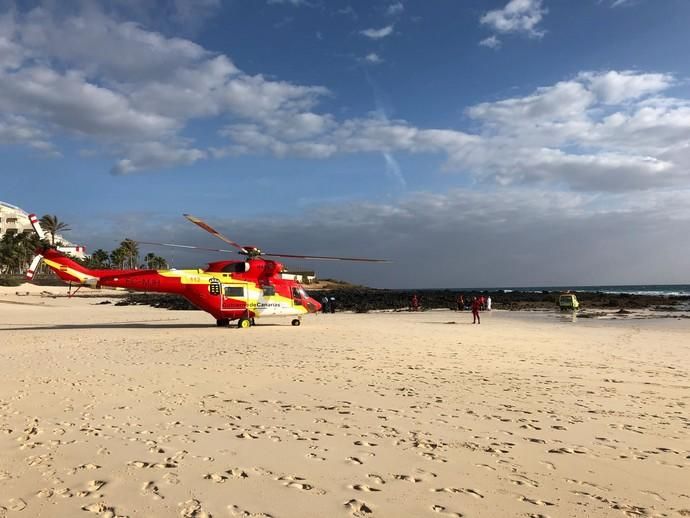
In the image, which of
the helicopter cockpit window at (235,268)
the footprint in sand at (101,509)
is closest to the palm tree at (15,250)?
the helicopter cockpit window at (235,268)

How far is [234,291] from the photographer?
2398 cm

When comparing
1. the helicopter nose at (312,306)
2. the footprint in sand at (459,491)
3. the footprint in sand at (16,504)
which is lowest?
the footprint in sand at (459,491)

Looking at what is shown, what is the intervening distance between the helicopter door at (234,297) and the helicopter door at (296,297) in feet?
9.29

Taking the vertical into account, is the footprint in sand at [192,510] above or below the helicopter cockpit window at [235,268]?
below

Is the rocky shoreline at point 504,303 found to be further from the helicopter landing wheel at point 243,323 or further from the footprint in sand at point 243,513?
the footprint in sand at point 243,513

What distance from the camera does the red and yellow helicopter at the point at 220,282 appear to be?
74.6 feet

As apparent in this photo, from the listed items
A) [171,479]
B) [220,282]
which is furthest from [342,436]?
[220,282]

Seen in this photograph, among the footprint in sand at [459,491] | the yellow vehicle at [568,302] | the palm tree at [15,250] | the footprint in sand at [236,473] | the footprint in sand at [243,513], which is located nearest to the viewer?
the footprint in sand at [243,513]

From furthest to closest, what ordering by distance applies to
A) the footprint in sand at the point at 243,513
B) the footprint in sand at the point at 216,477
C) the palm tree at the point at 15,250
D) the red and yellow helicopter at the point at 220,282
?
the palm tree at the point at 15,250 < the red and yellow helicopter at the point at 220,282 < the footprint in sand at the point at 216,477 < the footprint in sand at the point at 243,513

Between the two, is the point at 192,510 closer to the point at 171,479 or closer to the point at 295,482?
the point at 171,479

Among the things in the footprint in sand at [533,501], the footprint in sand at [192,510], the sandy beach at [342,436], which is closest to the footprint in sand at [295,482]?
the sandy beach at [342,436]

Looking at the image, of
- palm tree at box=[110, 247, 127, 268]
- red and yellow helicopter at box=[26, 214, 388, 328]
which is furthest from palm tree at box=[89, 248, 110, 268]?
red and yellow helicopter at box=[26, 214, 388, 328]

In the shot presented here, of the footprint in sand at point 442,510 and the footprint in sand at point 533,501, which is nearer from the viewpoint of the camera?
the footprint in sand at point 442,510

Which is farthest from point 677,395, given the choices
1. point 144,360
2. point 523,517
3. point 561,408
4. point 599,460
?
point 144,360
